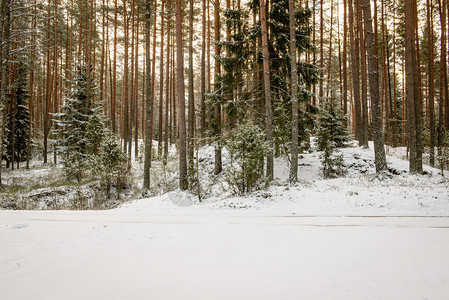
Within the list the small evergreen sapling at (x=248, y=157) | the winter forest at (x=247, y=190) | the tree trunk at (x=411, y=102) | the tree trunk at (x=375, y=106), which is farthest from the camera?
the tree trunk at (x=411, y=102)

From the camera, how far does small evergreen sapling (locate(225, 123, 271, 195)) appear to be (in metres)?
8.18

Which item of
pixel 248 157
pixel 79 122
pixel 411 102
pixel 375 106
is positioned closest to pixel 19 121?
pixel 79 122

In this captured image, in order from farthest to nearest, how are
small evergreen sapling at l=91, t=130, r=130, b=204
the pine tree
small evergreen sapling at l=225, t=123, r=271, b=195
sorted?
the pine tree < small evergreen sapling at l=91, t=130, r=130, b=204 < small evergreen sapling at l=225, t=123, r=271, b=195

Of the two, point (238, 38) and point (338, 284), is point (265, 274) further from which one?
point (238, 38)

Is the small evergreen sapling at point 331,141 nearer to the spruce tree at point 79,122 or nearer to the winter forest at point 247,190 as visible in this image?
the winter forest at point 247,190

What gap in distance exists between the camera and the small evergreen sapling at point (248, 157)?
818 centimetres

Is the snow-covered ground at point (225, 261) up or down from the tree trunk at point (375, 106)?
down

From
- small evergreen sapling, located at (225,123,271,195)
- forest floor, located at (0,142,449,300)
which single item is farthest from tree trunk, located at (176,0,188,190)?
forest floor, located at (0,142,449,300)

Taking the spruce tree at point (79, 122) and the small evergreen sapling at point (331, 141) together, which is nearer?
the small evergreen sapling at point (331, 141)

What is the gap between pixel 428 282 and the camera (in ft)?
7.13

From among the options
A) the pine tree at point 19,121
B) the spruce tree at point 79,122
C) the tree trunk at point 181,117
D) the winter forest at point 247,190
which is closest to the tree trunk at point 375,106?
the winter forest at point 247,190

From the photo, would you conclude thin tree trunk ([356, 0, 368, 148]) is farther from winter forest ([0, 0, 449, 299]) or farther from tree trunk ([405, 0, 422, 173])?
tree trunk ([405, 0, 422, 173])

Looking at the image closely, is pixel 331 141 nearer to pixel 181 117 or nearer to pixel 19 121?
pixel 181 117

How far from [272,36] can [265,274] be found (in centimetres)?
1185
